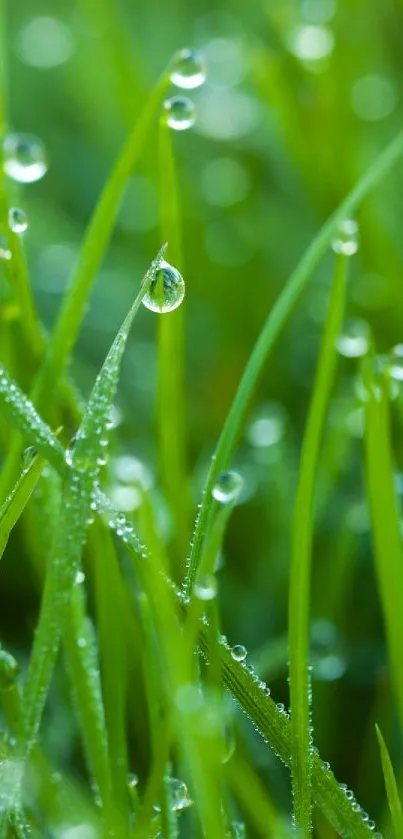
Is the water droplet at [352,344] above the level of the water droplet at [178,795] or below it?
above

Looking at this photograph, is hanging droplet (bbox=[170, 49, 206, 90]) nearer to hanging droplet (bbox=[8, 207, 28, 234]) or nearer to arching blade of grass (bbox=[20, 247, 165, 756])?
hanging droplet (bbox=[8, 207, 28, 234])

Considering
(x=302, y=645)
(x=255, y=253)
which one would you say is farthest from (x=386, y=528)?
(x=255, y=253)

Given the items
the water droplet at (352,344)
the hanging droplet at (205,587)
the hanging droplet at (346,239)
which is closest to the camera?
the hanging droplet at (205,587)

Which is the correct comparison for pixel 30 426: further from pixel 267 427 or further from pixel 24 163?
pixel 267 427

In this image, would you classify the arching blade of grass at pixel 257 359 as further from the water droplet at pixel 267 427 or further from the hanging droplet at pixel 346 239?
the water droplet at pixel 267 427

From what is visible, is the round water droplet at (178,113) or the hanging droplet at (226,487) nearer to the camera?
the hanging droplet at (226,487)

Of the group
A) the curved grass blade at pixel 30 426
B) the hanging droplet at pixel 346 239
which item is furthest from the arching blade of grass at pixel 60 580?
the hanging droplet at pixel 346 239
